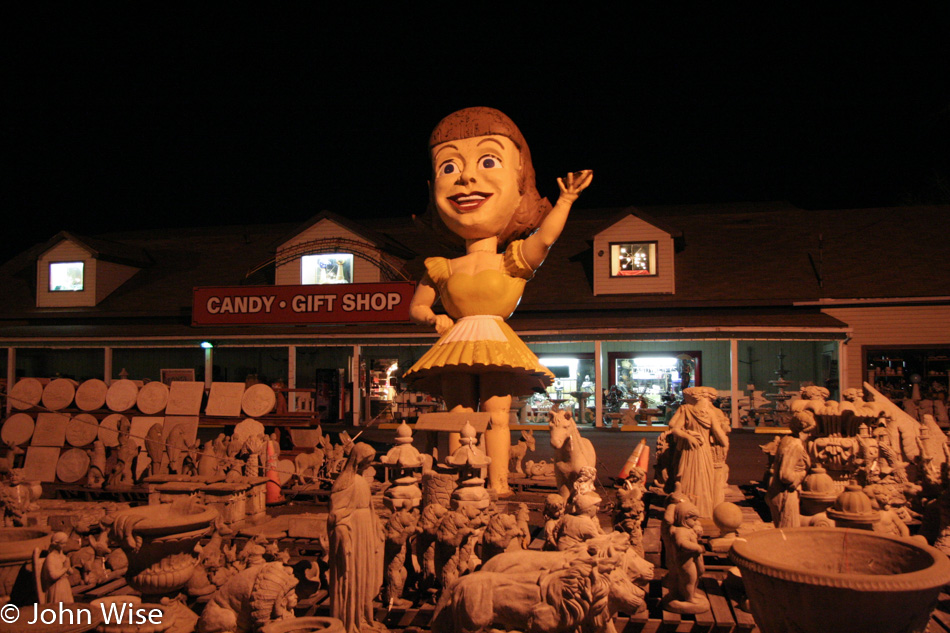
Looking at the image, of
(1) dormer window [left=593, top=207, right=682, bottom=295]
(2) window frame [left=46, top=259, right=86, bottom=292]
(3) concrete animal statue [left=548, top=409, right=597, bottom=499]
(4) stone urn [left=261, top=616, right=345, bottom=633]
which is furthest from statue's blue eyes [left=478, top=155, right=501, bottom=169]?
(2) window frame [left=46, top=259, right=86, bottom=292]

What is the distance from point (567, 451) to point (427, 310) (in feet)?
8.18

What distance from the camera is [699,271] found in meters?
16.8

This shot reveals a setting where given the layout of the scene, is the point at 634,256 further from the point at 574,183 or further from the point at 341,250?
the point at 574,183

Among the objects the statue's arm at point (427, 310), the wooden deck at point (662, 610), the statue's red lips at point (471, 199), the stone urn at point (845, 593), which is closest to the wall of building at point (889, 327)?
the wooden deck at point (662, 610)

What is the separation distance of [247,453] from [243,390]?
2050 millimetres

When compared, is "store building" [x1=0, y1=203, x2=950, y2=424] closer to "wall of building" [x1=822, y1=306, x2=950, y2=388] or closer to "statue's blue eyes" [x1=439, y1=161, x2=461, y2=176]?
"wall of building" [x1=822, y1=306, x2=950, y2=388]

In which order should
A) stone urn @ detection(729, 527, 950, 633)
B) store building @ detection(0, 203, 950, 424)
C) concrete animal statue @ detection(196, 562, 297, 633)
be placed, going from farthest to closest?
1. store building @ detection(0, 203, 950, 424)
2. concrete animal statue @ detection(196, 562, 297, 633)
3. stone urn @ detection(729, 527, 950, 633)

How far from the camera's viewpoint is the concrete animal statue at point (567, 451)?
4.97 meters

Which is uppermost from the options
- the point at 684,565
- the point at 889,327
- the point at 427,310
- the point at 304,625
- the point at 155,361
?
the point at 889,327

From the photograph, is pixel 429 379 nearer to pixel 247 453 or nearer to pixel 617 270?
pixel 247 453

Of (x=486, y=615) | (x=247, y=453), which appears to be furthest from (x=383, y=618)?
(x=247, y=453)

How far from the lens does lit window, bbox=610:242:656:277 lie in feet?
53.6

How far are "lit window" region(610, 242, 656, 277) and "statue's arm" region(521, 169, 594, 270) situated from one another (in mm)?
10386

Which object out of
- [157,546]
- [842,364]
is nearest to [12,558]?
[157,546]
